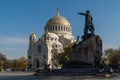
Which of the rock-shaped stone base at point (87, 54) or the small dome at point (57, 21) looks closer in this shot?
the rock-shaped stone base at point (87, 54)

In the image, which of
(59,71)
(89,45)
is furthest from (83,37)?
(59,71)

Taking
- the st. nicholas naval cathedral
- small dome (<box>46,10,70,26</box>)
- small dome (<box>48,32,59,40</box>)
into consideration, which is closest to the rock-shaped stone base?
the st. nicholas naval cathedral

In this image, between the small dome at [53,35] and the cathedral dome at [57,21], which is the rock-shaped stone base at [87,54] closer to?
the small dome at [53,35]

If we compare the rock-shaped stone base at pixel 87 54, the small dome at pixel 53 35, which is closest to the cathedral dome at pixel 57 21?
the small dome at pixel 53 35

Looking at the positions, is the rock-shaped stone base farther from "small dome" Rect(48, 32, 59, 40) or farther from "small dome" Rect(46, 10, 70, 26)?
"small dome" Rect(46, 10, 70, 26)

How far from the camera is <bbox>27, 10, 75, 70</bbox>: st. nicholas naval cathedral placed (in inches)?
4208

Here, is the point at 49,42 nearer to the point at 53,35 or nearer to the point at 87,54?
the point at 53,35

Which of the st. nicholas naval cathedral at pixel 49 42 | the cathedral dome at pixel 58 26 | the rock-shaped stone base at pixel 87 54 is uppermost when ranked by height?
the cathedral dome at pixel 58 26

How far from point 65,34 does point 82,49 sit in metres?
87.6

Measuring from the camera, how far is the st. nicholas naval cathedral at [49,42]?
351 ft

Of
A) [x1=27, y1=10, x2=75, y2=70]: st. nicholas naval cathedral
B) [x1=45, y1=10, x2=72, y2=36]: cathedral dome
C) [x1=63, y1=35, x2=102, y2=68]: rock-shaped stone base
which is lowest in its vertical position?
[x1=63, y1=35, x2=102, y2=68]: rock-shaped stone base

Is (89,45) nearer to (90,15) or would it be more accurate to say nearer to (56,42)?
(90,15)

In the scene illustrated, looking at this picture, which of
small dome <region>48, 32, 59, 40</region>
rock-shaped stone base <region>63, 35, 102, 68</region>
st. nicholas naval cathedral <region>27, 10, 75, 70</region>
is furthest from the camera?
small dome <region>48, 32, 59, 40</region>

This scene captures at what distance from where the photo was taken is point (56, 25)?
113375mm
